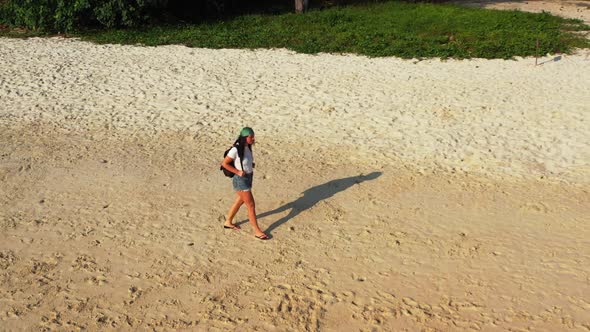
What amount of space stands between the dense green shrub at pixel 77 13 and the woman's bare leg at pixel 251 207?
12889 millimetres

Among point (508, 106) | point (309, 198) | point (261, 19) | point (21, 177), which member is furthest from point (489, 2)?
point (21, 177)

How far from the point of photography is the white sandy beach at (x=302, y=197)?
7098mm

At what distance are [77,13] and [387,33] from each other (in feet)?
31.9

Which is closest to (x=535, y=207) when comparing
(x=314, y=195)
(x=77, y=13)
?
(x=314, y=195)

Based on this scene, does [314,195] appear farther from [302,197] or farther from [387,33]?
[387,33]

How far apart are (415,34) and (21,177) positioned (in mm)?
12465

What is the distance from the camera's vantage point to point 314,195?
9734mm

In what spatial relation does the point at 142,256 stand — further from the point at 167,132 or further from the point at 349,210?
the point at 167,132

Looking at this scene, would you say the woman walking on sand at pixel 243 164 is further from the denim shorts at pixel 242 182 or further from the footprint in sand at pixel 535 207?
the footprint in sand at pixel 535 207

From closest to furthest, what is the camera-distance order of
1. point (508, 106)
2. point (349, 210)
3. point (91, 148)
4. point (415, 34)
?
point (349, 210) < point (91, 148) < point (508, 106) < point (415, 34)

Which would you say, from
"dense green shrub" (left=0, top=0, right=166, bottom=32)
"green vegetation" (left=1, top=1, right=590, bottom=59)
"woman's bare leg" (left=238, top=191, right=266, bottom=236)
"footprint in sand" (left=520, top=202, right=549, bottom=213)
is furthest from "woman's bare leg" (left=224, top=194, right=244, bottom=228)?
"dense green shrub" (left=0, top=0, right=166, bottom=32)

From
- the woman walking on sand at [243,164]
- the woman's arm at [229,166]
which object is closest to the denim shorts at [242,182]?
the woman walking on sand at [243,164]

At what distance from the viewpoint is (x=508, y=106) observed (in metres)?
13.2

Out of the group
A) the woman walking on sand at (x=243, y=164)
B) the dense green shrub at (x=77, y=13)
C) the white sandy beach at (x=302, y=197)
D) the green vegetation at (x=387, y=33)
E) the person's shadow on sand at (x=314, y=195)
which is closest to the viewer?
the white sandy beach at (x=302, y=197)
